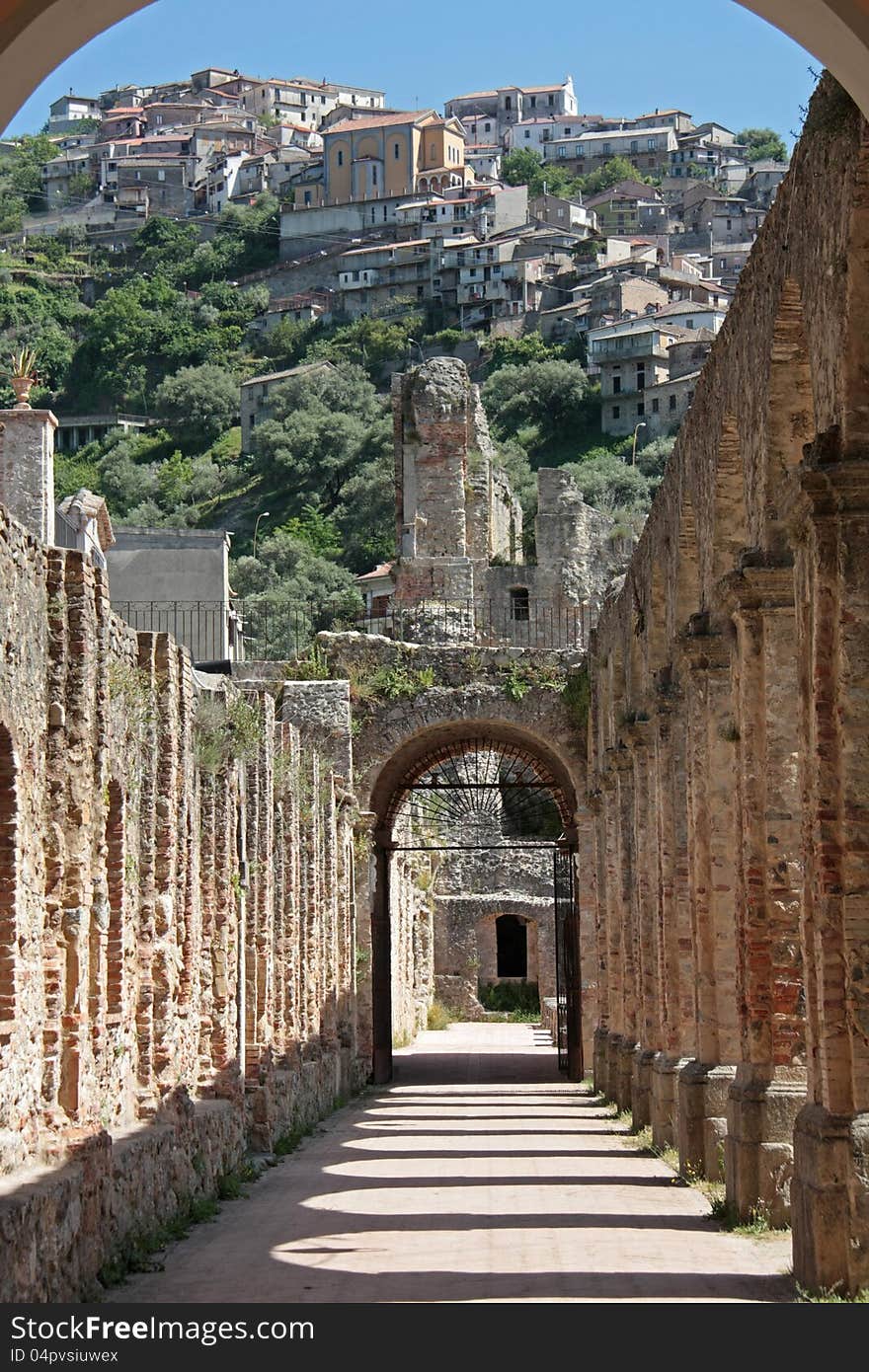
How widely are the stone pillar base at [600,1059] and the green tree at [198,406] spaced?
266 ft

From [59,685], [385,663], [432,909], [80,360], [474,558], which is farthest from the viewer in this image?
[80,360]

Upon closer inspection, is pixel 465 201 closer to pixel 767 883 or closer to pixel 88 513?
pixel 88 513

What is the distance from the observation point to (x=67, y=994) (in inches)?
435

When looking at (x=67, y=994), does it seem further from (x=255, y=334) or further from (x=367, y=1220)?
(x=255, y=334)

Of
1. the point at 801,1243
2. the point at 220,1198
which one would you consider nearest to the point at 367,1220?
the point at 220,1198

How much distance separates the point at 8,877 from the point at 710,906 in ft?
23.6

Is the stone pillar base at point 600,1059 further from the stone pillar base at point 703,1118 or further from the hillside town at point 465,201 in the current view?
the hillside town at point 465,201

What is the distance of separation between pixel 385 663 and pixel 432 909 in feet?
61.5

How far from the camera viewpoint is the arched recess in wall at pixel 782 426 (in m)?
12.5

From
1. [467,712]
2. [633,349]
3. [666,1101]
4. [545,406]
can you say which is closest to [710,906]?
[666,1101]

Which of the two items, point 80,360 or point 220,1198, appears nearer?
point 220,1198

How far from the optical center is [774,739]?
1292 centimetres

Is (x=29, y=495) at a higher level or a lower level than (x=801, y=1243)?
higher

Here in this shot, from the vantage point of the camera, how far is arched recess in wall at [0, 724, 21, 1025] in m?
9.84
